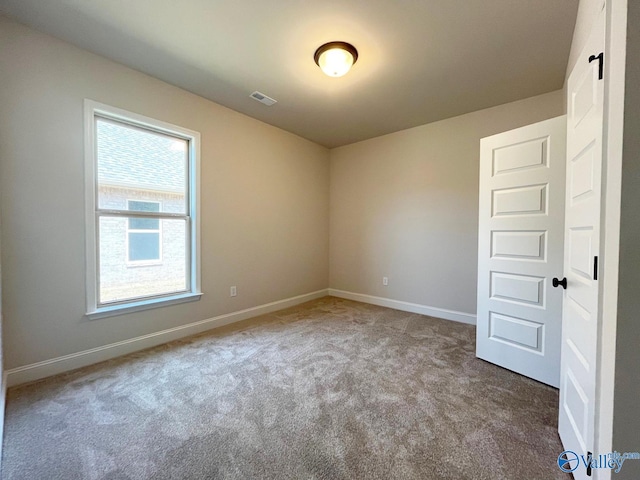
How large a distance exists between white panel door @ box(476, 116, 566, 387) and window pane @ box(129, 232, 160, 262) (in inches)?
134

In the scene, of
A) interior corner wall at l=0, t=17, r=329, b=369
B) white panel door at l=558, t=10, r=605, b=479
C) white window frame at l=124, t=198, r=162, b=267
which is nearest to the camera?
white panel door at l=558, t=10, r=605, b=479

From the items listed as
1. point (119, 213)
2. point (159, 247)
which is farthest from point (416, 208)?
point (119, 213)

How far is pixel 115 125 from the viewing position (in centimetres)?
258

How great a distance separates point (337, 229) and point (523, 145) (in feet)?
10.3

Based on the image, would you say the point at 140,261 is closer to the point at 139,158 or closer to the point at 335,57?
the point at 139,158

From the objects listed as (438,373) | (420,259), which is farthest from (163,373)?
(420,259)

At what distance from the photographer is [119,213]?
8.55ft

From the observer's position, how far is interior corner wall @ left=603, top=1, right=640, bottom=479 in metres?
0.86

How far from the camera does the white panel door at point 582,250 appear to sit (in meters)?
1.09

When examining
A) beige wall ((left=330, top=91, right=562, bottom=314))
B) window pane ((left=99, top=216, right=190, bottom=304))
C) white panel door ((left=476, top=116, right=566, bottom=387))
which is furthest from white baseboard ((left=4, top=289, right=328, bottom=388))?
white panel door ((left=476, top=116, right=566, bottom=387))

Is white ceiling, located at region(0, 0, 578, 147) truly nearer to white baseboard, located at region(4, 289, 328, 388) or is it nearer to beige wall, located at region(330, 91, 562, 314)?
beige wall, located at region(330, 91, 562, 314)

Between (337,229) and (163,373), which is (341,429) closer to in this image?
(163,373)

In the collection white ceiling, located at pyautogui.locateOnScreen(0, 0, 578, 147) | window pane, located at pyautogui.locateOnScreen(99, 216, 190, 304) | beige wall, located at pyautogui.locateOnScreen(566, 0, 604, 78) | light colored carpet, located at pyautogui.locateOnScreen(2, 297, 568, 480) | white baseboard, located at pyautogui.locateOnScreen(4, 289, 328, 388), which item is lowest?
light colored carpet, located at pyautogui.locateOnScreen(2, 297, 568, 480)

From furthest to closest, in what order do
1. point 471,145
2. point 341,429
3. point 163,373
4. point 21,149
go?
1. point 471,145
2. point 163,373
3. point 21,149
4. point 341,429
